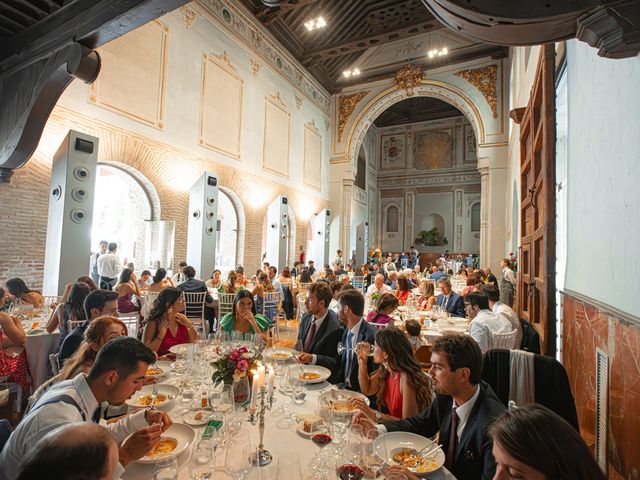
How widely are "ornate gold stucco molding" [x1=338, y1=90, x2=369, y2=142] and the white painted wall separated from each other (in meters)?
13.4

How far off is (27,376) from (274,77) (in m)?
11.2

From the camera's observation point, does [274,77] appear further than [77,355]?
Yes

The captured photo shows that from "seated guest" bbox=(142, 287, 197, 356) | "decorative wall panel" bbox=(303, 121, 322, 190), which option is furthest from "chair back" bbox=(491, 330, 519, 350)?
"decorative wall panel" bbox=(303, 121, 322, 190)

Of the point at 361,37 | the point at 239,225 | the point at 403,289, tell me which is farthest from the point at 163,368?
the point at 361,37

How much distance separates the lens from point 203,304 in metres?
5.38

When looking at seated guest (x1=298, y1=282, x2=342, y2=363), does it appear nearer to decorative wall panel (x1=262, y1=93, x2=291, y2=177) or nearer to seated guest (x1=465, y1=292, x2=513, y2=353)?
seated guest (x1=465, y1=292, x2=513, y2=353)

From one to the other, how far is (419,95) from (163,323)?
14.4 metres

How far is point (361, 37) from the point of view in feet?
39.7

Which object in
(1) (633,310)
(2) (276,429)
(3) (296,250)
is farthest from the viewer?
(3) (296,250)

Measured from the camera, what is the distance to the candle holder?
4.27ft

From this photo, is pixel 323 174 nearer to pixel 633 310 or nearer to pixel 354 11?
pixel 354 11

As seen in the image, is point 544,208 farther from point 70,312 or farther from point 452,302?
point 70,312

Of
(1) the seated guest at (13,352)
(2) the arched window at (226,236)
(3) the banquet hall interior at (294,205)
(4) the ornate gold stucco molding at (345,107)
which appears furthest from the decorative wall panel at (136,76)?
(4) the ornate gold stucco molding at (345,107)

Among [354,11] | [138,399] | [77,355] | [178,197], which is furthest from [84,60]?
[354,11]
